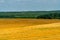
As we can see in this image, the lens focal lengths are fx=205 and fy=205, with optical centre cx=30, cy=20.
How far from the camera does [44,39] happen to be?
423 inches

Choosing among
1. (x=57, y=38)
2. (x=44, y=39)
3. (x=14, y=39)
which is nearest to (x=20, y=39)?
(x=14, y=39)

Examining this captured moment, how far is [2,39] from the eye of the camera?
10.9 metres

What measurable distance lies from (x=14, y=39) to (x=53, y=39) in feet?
6.69

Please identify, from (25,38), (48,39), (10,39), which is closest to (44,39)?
(48,39)

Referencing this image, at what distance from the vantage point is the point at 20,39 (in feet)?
35.4

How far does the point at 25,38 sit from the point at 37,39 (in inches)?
28.7

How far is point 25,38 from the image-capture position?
36.4 feet

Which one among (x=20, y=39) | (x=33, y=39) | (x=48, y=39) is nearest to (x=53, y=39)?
(x=48, y=39)

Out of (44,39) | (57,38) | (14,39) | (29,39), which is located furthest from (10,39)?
(57,38)

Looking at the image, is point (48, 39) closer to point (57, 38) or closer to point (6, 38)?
point (57, 38)

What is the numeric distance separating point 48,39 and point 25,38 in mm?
1266

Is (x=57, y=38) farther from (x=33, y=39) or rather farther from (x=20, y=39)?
(x=20, y=39)

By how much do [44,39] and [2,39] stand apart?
2223 millimetres

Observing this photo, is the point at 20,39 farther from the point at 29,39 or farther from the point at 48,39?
the point at 48,39
